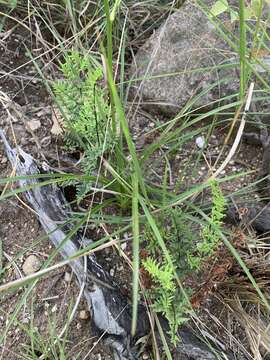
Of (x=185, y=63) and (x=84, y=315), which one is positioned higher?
(x=185, y=63)

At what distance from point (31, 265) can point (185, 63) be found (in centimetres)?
71

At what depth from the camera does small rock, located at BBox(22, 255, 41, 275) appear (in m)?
1.29

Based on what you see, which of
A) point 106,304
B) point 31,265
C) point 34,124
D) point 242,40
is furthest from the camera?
point 34,124

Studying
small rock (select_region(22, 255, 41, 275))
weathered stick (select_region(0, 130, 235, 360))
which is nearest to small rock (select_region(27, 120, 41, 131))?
weathered stick (select_region(0, 130, 235, 360))

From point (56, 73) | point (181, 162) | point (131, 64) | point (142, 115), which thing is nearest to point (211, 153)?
point (181, 162)

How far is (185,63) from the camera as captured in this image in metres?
1.55

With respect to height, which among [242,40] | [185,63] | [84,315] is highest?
[242,40]

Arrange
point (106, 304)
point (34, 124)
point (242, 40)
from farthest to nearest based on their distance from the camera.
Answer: point (34, 124) → point (106, 304) → point (242, 40)

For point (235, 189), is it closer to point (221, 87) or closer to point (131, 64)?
point (221, 87)

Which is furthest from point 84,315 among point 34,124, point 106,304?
point 34,124

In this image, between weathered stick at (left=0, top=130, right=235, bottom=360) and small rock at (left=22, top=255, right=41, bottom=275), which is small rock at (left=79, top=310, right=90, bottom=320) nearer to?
weathered stick at (left=0, top=130, right=235, bottom=360)

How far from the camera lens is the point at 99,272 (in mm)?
1198

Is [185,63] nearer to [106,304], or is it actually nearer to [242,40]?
[242,40]

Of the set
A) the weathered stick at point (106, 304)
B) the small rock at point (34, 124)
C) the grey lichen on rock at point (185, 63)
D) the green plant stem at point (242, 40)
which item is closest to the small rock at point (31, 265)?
the weathered stick at point (106, 304)
